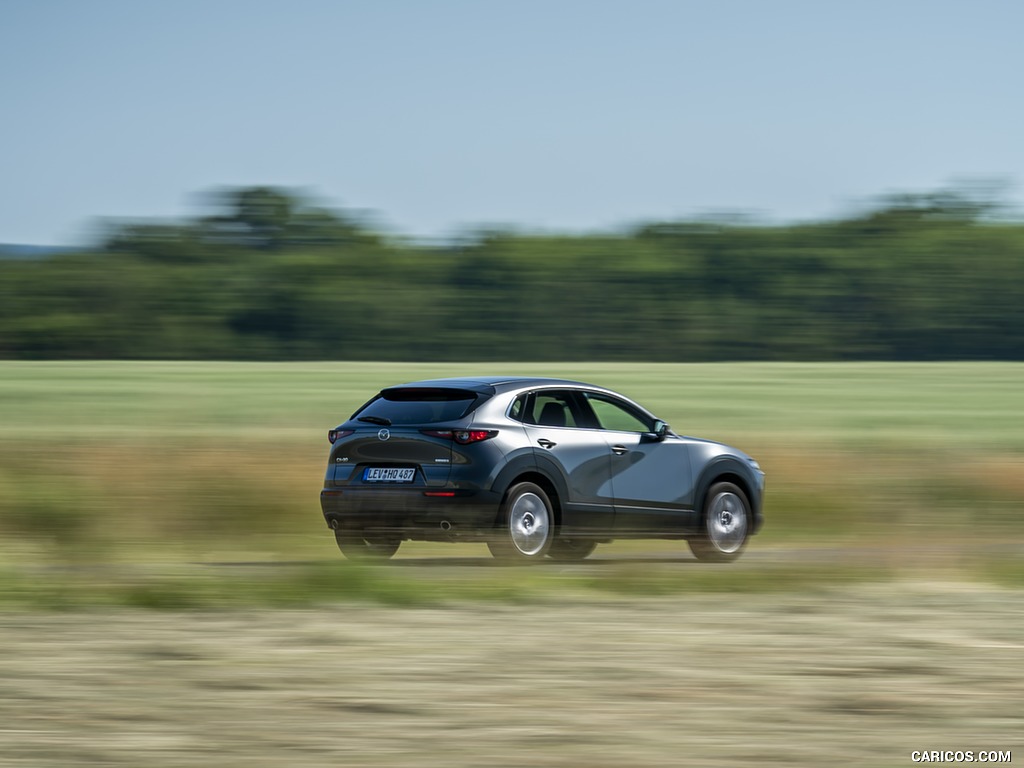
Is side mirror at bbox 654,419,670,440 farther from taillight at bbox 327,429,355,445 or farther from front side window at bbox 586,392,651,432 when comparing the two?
taillight at bbox 327,429,355,445

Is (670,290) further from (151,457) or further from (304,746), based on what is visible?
(304,746)

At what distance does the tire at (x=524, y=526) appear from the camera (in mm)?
10859

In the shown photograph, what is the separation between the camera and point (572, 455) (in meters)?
11.4

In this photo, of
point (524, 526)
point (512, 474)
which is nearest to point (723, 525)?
point (524, 526)

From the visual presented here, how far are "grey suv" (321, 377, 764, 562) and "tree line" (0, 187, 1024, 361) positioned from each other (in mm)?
32678

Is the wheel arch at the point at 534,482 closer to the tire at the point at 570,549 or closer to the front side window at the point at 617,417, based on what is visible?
the tire at the point at 570,549

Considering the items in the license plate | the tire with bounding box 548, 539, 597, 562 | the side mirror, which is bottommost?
the tire with bounding box 548, 539, 597, 562

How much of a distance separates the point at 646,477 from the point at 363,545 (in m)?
2.29

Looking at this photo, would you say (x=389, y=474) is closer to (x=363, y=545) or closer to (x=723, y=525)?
(x=363, y=545)

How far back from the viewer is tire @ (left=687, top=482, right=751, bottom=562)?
1241 cm

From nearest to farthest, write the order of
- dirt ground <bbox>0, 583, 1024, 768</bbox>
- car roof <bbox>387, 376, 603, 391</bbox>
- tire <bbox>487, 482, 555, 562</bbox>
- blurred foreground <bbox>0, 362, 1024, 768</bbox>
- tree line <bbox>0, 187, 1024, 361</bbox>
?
dirt ground <bbox>0, 583, 1024, 768</bbox>
blurred foreground <bbox>0, 362, 1024, 768</bbox>
tire <bbox>487, 482, 555, 562</bbox>
car roof <bbox>387, 376, 603, 391</bbox>
tree line <bbox>0, 187, 1024, 361</bbox>

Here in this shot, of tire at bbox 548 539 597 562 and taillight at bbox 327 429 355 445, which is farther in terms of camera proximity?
tire at bbox 548 539 597 562

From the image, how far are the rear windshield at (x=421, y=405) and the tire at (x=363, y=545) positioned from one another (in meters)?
0.90

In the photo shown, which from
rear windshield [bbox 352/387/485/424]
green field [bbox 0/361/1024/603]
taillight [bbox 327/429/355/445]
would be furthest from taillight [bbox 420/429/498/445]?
green field [bbox 0/361/1024/603]
